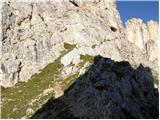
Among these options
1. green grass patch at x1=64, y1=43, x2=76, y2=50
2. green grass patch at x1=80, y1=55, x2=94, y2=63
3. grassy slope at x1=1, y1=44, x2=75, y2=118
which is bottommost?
grassy slope at x1=1, y1=44, x2=75, y2=118

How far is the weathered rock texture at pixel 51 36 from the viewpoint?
96.3 meters

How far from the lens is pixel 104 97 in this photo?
75.0 m

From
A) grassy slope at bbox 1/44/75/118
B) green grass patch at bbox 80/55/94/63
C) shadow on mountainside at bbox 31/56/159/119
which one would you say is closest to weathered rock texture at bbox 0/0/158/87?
green grass patch at bbox 80/55/94/63

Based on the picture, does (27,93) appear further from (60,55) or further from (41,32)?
(41,32)

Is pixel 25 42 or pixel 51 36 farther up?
pixel 51 36

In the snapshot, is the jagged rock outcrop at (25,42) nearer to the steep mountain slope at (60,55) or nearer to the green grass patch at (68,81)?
the steep mountain slope at (60,55)

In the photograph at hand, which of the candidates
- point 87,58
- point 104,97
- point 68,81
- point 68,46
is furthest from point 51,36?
point 104,97

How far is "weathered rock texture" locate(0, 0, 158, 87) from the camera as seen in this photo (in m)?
96.3

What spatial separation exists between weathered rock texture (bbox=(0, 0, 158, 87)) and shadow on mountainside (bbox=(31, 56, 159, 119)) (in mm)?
10157

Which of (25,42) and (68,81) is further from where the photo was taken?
(25,42)

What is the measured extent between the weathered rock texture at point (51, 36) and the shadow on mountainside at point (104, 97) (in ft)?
33.3

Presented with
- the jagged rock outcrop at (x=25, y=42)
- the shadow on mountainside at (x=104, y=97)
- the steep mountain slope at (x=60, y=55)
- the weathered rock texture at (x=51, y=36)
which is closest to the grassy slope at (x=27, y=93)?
the steep mountain slope at (x=60, y=55)

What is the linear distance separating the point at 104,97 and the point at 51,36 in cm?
Result: 3218

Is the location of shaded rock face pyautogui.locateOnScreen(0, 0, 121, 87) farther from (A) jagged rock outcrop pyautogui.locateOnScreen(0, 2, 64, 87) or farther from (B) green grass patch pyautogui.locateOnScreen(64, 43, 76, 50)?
(B) green grass patch pyautogui.locateOnScreen(64, 43, 76, 50)
